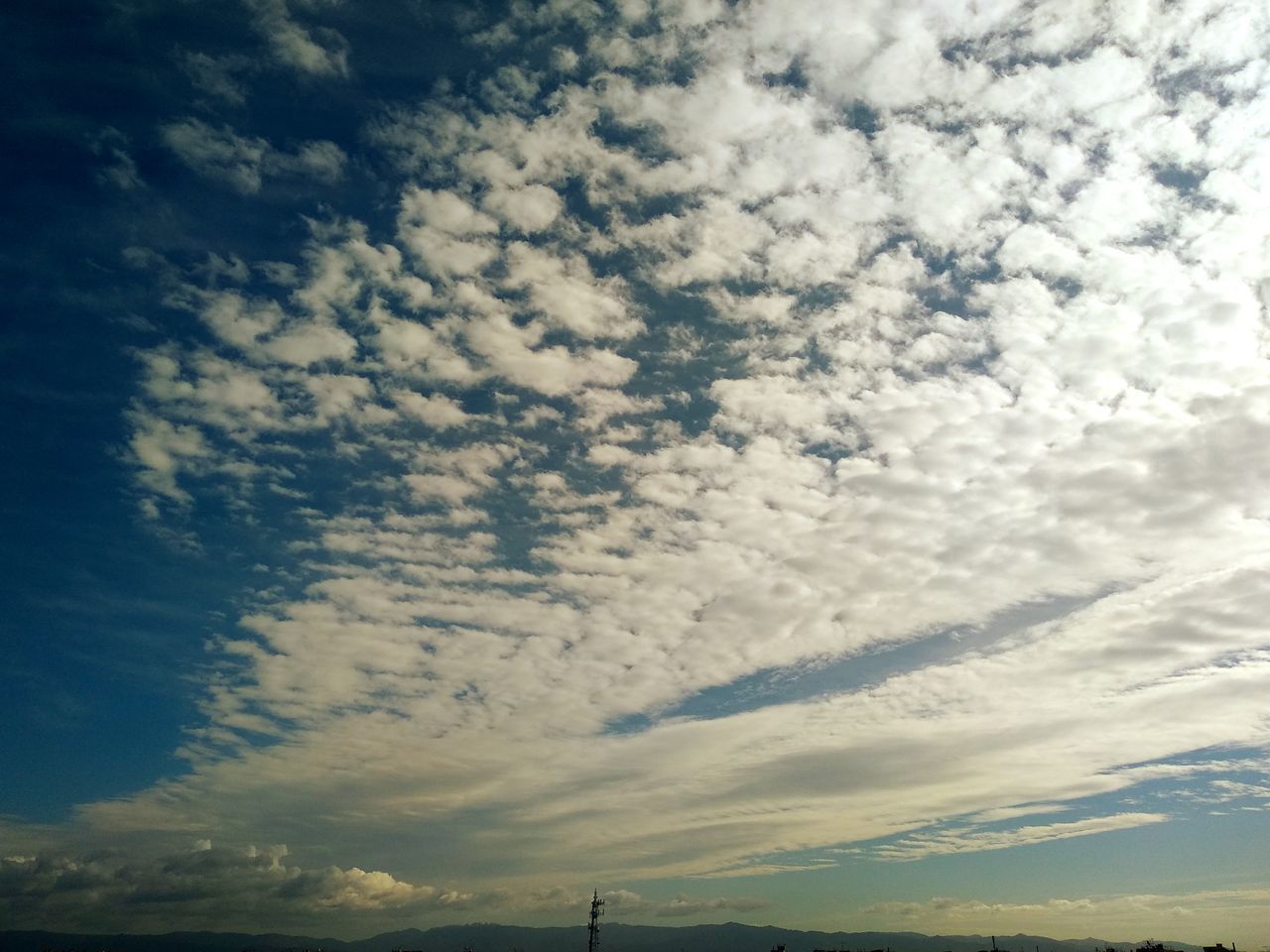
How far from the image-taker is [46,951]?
17388 cm

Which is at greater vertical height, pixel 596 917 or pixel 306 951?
pixel 596 917

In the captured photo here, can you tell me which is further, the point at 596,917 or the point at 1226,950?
the point at 1226,950

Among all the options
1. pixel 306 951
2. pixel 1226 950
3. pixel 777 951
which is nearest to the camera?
pixel 1226 950

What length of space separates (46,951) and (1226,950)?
246 m

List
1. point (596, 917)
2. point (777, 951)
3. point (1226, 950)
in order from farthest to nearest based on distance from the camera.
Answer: point (777, 951) < point (1226, 950) < point (596, 917)

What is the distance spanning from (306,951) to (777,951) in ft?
349

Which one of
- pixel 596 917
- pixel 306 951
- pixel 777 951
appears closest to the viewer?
pixel 596 917

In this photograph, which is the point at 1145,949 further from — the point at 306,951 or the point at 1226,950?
the point at 306,951

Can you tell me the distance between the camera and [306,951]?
552 ft

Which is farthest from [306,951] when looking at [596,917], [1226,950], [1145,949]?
[1226,950]

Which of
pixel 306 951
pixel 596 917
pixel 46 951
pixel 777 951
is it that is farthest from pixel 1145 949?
pixel 46 951

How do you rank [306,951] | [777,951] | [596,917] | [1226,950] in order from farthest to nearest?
1. [777,951]
2. [306,951]
3. [1226,950]
4. [596,917]

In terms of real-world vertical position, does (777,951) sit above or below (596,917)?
below

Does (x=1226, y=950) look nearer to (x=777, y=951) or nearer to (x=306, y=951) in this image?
(x=777, y=951)
